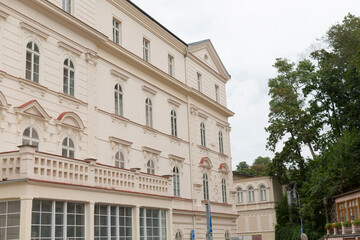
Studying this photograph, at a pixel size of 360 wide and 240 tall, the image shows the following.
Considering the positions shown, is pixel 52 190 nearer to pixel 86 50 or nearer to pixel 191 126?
pixel 86 50

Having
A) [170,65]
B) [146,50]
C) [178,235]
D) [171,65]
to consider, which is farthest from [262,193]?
[146,50]

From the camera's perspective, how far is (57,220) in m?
13.9

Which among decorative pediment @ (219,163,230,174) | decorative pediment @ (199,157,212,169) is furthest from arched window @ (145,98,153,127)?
decorative pediment @ (219,163,230,174)

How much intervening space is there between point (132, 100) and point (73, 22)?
567 cm

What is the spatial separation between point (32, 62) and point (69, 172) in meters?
5.34

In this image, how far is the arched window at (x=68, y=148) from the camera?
59.8ft

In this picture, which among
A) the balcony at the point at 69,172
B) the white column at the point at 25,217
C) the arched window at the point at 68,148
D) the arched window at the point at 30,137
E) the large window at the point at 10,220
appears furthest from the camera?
the arched window at the point at 68,148

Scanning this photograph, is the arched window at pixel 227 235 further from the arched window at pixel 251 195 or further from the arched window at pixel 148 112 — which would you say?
the arched window at pixel 251 195

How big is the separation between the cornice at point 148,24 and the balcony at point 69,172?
32.7ft

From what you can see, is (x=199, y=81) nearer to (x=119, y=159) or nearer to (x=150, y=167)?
(x=150, y=167)

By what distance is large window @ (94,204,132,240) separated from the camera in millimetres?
15716

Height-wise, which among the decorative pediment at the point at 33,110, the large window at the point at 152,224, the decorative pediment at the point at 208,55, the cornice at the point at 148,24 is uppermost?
the decorative pediment at the point at 208,55

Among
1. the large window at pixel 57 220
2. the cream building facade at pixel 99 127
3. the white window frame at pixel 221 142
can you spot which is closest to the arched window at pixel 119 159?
the cream building facade at pixel 99 127

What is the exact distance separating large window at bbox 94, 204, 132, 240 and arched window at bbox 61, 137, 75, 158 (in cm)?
332
